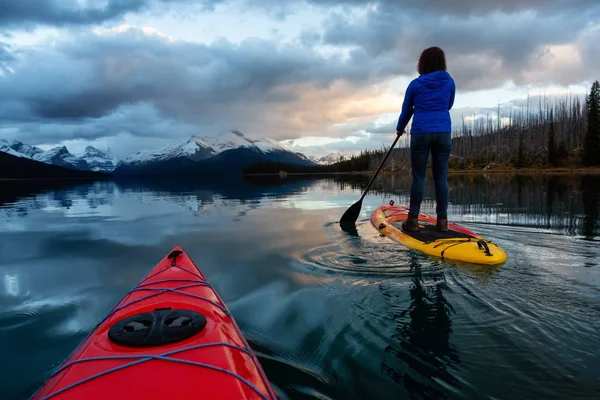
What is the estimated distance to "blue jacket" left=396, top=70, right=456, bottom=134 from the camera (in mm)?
6957

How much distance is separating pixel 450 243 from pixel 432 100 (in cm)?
298

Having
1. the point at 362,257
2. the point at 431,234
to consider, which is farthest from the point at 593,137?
the point at 362,257

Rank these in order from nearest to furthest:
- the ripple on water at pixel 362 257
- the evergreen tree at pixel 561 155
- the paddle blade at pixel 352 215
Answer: the ripple on water at pixel 362 257 → the paddle blade at pixel 352 215 → the evergreen tree at pixel 561 155

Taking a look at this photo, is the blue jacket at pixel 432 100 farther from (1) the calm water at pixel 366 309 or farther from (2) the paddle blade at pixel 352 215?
(2) the paddle blade at pixel 352 215

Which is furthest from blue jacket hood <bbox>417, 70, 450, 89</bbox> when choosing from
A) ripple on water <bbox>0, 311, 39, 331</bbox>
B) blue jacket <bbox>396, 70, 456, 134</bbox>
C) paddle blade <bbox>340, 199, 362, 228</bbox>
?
ripple on water <bbox>0, 311, 39, 331</bbox>

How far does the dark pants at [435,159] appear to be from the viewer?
278 inches

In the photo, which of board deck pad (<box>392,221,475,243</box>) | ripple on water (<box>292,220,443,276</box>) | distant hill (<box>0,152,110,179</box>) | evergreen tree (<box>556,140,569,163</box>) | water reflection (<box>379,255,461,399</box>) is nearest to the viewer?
water reflection (<box>379,255,461,399</box>)

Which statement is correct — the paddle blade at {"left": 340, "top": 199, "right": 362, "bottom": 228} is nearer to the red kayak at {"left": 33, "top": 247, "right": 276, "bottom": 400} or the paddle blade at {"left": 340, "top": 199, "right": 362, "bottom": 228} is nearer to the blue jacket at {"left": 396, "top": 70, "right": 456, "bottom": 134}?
the blue jacket at {"left": 396, "top": 70, "right": 456, "bottom": 134}

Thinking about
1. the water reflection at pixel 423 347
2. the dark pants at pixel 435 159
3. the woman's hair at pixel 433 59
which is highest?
the woman's hair at pixel 433 59

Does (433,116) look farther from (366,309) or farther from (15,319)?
(15,319)

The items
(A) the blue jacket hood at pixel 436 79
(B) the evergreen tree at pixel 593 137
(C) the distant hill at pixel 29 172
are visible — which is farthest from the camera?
(C) the distant hill at pixel 29 172

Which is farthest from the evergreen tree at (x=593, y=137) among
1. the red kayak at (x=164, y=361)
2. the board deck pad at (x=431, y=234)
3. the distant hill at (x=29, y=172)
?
the distant hill at (x=29, y=172)

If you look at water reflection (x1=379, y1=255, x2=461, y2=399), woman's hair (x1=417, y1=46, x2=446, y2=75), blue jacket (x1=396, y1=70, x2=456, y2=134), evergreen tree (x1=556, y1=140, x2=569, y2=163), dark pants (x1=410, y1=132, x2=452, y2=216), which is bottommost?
water reflection (x1=379, y1=255, x2=461, y2=399)

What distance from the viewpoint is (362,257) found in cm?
643
